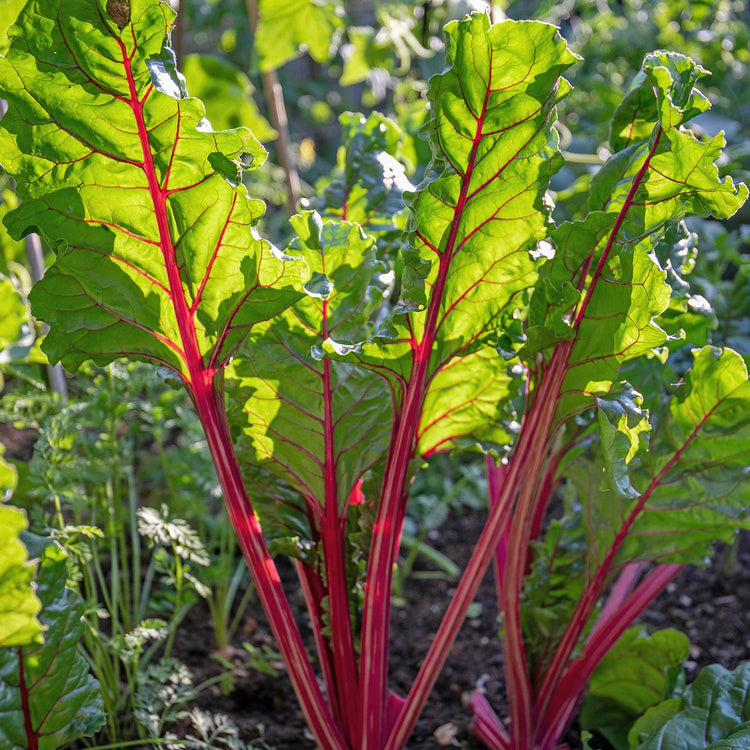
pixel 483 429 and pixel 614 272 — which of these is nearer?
pixel 614 272

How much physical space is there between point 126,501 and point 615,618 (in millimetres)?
1063

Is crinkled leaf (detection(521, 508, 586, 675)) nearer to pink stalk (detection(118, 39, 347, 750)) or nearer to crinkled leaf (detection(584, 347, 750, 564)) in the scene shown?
crinkled leaf (detection(584, 347, 750, 564))

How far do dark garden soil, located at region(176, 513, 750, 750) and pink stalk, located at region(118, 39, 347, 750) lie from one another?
210 mm

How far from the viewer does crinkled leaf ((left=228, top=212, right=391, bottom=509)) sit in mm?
934

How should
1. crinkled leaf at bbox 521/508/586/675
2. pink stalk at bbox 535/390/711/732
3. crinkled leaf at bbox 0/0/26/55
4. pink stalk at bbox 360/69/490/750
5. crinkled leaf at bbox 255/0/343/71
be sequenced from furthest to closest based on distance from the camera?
crinkled leaf at bbox 255/0/343/71 < crinkled leaf at bbox 0/0/26/55 < crinkled leaf at bbox 521/508/586/675 < pink stalk at bbox 535/390/711/732 < pink stalk at bbox 360/69/490/750

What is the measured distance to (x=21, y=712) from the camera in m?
0.82

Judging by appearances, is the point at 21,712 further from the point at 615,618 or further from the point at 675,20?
the point at 675,20

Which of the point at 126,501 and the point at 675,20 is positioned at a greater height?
the point at 675,20

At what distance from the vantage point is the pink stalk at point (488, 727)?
114 cm

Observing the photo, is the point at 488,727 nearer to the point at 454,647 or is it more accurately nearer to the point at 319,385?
the point at 454,647

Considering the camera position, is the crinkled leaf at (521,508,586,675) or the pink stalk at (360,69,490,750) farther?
the crinkled leaf at (521,508,586,675)

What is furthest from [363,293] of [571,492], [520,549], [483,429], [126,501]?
[126,501]

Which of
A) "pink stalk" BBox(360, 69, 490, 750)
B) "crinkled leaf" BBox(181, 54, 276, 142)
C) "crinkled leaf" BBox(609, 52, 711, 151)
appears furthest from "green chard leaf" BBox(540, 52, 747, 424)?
"crinkled leaf" BBox(181, 54, 276, 142)

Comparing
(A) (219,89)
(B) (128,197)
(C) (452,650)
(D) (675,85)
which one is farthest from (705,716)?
(A) (219,89)
